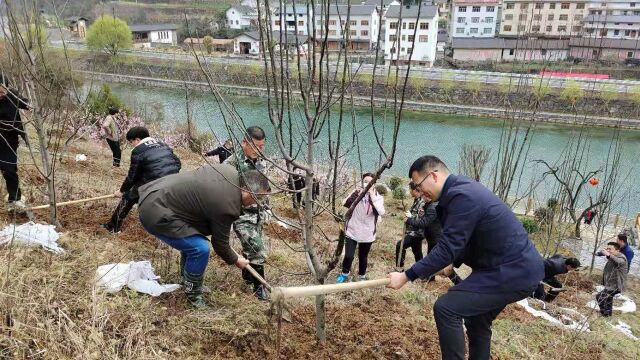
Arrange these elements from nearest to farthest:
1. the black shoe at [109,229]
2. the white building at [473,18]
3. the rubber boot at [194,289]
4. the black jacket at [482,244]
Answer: the black jacket at [482,244], the rubber boot at [194,289], the black shoe at [109,229], the white building at [473,18]

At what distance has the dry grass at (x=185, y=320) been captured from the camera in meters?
→ 3.23

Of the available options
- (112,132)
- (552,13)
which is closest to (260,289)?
(112,132)

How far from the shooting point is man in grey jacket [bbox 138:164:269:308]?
3.42 metres

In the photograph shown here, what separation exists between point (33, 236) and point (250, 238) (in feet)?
6.77

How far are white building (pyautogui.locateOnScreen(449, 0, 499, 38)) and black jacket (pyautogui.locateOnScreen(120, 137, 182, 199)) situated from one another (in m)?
53.9

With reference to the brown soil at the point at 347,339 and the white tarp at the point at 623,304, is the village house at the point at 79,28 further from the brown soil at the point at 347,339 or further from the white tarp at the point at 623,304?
the brown soil at the point at 347,339

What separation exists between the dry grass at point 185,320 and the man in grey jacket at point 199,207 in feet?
1.77

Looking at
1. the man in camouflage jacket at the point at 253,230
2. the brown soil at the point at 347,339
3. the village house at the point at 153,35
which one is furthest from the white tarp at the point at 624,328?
the village house at the point at 153,35

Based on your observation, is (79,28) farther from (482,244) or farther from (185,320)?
(482,244)

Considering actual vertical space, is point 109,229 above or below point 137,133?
below

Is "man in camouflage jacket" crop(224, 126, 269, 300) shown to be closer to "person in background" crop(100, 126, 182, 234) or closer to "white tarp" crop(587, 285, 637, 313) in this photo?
"person in background" crop(100, 126, 182, 234)

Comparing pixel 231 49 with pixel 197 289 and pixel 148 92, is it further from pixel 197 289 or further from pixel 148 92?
pixel 197 289

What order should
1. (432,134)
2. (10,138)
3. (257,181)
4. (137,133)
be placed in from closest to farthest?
(257,181), (137,133), (10,138), (432,134)

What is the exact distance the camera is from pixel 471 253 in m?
3.11
